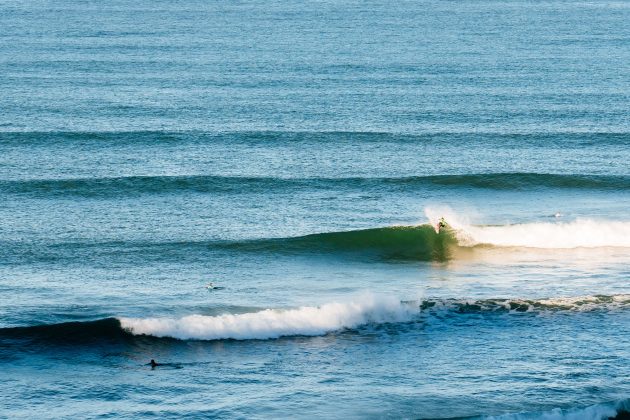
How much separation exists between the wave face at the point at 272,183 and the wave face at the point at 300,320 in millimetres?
14112

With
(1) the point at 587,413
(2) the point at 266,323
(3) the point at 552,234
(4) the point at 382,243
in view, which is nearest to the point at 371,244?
(4) the point at 382,243

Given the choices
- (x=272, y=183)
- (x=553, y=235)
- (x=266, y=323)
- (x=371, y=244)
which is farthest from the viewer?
(x=272, y=183)

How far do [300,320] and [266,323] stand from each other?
1019 millimetres

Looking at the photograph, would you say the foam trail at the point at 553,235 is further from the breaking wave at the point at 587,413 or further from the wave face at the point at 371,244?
the breaking wave at the point at 587,413

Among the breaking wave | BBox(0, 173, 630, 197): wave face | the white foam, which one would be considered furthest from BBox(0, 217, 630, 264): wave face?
the breaking wave

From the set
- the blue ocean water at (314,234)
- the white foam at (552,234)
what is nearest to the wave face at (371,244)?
the blue ocean water at (314,234)

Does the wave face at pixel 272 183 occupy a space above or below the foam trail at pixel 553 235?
above

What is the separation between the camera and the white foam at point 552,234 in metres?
41.3

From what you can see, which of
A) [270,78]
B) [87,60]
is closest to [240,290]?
[270,78]

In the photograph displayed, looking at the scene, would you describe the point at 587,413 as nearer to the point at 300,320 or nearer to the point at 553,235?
the point at 300,320

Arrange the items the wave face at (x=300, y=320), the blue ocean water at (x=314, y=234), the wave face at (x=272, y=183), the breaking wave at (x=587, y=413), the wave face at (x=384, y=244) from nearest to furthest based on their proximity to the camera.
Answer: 1. the breaking wave at (x=587, y=413)
2. the blue ocean water at (x=314, y=234)
3. the wave face at (x=300, y=320)
4. the wave face at (x=384, y=244)
5. the wave face at (x=272, y=183)

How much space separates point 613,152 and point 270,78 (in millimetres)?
25714

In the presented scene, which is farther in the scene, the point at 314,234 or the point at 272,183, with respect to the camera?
the point at 272,183

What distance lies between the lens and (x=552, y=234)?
41969 millimetres
